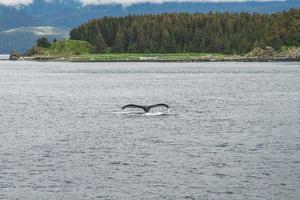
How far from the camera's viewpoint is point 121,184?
164 feet

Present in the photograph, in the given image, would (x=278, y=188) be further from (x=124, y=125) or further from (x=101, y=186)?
(x=124, y=125)

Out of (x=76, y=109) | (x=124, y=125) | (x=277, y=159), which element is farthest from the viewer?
(x=76, y=109)

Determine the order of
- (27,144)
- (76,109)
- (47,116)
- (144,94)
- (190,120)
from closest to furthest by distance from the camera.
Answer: (27,144) → (190,120) → (47,116) → (76,109) → (144,94)

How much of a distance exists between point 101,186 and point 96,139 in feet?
76.5

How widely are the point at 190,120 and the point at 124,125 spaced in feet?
34.7

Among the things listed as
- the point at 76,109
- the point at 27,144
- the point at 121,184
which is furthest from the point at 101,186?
the point at 76,109

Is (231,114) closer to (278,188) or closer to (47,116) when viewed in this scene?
(47,116)

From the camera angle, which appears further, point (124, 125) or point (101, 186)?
point (124, 125)

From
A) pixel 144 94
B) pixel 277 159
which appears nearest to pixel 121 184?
pixel 277 159

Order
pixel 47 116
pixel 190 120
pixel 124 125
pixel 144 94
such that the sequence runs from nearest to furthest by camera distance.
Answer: pixel 124 125, pixel 190 120, pixel 47 116, pixel 144 94

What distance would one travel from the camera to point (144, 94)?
153 meters

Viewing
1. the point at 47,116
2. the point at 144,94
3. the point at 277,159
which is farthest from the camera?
the point at 144,94

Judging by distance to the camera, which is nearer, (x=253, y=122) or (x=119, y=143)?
(x=119, y=143)

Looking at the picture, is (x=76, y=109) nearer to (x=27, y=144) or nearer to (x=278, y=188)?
(x=27, y=144)
